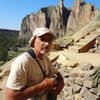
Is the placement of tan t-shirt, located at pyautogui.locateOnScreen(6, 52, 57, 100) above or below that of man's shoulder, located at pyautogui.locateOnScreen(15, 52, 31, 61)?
below

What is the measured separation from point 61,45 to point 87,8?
78.9 metres

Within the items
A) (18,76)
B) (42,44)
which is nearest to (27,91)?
(18,76)

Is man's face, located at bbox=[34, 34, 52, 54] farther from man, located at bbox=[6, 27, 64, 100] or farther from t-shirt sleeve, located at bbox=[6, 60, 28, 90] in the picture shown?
t-shirt sleeve, located at bbox=[6, 60, 28, 90]

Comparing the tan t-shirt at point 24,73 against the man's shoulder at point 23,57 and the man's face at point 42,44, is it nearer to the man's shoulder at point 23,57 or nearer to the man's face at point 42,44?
the man's shoulder at point 23,57

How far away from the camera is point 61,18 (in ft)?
349

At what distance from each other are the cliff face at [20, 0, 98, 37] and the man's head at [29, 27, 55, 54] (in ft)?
226

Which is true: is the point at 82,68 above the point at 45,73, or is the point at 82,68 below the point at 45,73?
below

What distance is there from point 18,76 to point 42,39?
0.49 meters

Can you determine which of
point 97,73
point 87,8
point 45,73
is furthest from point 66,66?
point 87,8

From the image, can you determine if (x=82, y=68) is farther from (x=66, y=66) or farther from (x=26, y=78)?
(x=26, y=78)

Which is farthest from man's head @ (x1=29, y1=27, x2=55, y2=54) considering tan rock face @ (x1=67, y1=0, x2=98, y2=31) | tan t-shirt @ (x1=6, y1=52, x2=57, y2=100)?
tan rock face @ (x1=67, y1=0, x2=98, y2=31)

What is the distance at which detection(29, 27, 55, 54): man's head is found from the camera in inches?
87.0

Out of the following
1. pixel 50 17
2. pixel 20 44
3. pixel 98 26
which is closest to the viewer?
pixel 98 26

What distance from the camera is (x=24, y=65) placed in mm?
2033
